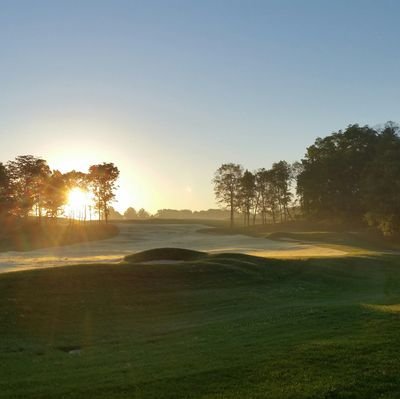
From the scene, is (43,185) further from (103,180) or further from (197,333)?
(197,333)

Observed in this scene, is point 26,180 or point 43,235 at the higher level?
point 26,180

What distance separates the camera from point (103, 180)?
103m

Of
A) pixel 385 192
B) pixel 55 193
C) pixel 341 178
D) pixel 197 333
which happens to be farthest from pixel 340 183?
pixel 197 333

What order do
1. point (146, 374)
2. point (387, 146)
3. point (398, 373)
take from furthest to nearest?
point (387, 146)
point (146, 374)
point (398, 373)

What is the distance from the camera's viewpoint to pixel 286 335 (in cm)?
1416

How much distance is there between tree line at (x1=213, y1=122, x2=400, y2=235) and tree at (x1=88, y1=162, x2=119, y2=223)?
80.2 ft

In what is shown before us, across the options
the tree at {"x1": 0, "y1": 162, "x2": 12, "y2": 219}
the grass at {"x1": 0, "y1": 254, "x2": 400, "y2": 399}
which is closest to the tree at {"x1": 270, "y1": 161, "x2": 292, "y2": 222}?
the tree at {"x1": 0, "y1": 162, "x2": 12, "y2": 219}

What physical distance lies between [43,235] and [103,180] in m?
22.0

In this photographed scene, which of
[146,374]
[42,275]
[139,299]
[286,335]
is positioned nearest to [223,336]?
[286,335]

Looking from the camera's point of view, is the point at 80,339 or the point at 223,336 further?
the point at 80,339

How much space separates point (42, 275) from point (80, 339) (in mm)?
7748

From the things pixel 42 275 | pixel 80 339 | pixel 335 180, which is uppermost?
pixel 335 180

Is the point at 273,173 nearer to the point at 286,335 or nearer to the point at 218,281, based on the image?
the point at 218,281

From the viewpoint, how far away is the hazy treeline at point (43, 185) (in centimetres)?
9544
